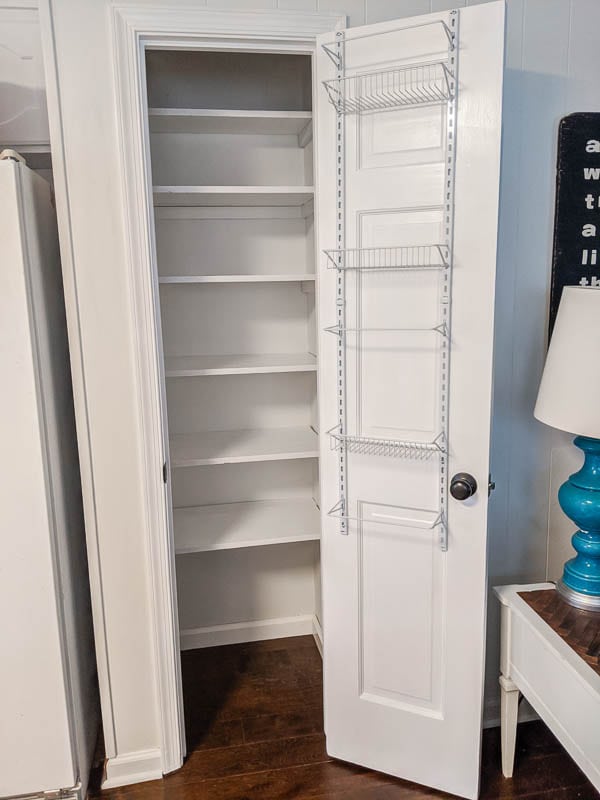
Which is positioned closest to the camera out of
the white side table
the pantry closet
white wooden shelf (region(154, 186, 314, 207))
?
the white side table

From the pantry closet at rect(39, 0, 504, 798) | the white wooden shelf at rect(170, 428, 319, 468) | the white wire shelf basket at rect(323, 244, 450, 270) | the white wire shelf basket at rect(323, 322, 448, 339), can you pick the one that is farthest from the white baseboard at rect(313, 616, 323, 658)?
the white wire shelf basket at rect(323, 244, 450, 270)

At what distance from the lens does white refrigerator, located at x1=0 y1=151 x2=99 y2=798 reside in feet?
5.62

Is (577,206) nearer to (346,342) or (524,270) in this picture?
(524,270)

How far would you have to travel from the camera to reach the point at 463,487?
5.98 ft

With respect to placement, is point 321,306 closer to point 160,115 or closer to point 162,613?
point 160,115

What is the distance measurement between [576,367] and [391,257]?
0.59 meters

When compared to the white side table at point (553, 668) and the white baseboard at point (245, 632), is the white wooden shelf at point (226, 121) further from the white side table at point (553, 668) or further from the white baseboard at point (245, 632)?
the white baseboard at point (245, 632)

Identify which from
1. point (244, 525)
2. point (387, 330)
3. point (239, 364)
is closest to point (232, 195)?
point (239, 364)

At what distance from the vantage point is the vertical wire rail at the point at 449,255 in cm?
167

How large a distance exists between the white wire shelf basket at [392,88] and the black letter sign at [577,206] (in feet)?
1.73

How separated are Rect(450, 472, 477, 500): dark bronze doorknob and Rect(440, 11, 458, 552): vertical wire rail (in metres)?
0.04

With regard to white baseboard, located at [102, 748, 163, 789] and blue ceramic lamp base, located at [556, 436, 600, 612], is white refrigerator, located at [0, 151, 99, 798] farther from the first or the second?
blue ceramic lamp base, located at [556, 436, 600, 612]

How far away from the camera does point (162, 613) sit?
6.68 ft

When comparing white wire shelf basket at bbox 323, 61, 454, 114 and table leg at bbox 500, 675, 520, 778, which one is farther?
table leg at bbox 500, 675, 520, 778
